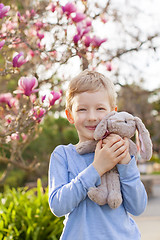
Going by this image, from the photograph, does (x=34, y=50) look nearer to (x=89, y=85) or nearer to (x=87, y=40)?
A: (x=87, y=40)

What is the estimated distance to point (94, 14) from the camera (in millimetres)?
3258

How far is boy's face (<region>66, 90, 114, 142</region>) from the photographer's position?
1.63 meters

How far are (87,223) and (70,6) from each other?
70.6 inches

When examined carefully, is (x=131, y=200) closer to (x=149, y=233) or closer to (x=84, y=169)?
(x=84, y=169)

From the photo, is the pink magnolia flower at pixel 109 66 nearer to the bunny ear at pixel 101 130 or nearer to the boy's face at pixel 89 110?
the boy's face at pixel 89 110

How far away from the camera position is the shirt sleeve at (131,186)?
156 centimetres

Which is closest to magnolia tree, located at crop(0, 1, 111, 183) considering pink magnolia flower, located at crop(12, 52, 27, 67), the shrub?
pink magnolia flower, located at crop(12, 52, 27, 67)

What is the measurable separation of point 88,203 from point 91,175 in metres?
0.16

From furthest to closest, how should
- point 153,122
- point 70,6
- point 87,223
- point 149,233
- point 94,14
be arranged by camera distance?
point 153,122
point 149,233
point 94,14
point 70,6
point 87,223

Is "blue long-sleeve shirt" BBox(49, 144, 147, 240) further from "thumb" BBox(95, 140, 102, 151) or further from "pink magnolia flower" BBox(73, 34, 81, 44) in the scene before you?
"pink magnolia flower" BBox(73, 34, 81, 44)

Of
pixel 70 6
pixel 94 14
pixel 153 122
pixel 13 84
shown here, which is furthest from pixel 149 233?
pixel 153 122

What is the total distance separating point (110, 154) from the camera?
155cm

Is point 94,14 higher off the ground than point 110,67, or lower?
higher

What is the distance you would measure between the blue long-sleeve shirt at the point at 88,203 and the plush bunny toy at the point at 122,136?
40 mm
